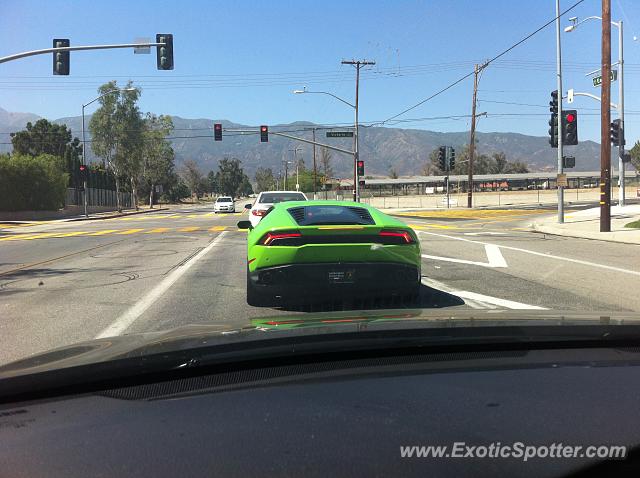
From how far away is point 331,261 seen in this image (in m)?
6.25

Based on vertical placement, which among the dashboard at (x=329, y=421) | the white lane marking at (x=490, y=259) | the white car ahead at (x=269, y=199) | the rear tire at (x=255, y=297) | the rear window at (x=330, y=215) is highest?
the white car ahead at (x=269, y=199)

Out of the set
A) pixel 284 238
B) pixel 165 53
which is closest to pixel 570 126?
pixel 165 53

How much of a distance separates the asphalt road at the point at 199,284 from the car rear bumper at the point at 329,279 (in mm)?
678

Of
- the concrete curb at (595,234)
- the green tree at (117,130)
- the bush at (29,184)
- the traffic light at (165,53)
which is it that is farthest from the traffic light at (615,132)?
the green tree at (117,130)

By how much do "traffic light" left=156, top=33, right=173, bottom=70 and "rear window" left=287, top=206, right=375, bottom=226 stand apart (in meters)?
15.4

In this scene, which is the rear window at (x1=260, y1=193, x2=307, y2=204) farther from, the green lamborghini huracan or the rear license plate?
the rear license plate

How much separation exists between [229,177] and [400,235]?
167609 millimetres

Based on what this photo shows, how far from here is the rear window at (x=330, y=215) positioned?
21.8 feet

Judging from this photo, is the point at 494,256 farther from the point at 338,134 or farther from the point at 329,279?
the point at 338,134

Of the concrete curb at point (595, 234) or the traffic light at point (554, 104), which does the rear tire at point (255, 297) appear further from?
the traffic light at point (554, 104)

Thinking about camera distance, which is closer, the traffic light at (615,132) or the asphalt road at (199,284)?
the asphalt road at (199,284)

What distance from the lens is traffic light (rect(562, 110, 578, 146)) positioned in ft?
77.7

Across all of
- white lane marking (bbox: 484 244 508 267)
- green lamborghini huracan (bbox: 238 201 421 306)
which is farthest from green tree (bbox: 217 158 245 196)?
green lamborghini huracan (bbox: 238 201 421 306)

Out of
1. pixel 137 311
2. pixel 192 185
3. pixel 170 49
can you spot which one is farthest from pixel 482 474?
pixel 192 185
